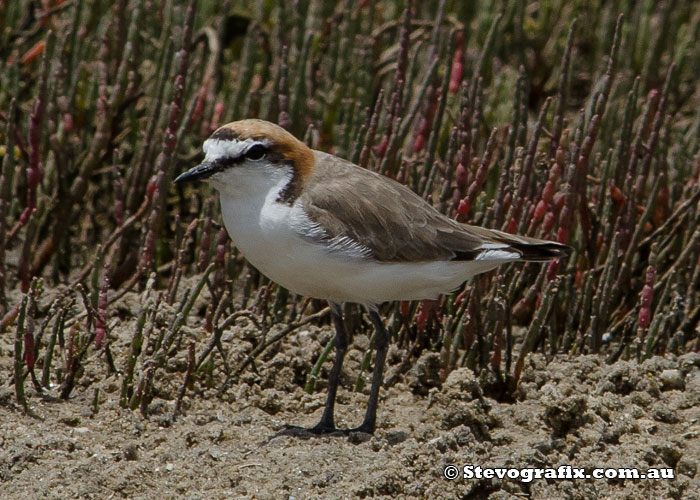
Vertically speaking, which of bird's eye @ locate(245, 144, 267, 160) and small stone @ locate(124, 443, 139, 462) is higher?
bird's eye @ locate(245, 144, 267, 160)

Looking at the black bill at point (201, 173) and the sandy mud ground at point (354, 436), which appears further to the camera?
the black bill at point (201, 173)

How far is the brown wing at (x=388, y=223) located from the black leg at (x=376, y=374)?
1.06 ft

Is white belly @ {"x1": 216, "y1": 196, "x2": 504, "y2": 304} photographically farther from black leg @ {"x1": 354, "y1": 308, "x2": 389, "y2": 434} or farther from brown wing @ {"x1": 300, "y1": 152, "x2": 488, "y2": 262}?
black leg @ {"x1": 354, "y1": 308, "x2": 389, "y2": 434}

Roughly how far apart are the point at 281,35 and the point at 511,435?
3110 millimetres

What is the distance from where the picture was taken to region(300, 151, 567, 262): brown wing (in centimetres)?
396

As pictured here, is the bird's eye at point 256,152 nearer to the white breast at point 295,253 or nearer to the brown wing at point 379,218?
the white breast at point 295,253

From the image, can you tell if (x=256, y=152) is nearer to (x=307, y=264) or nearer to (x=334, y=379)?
(x=307, y=264)

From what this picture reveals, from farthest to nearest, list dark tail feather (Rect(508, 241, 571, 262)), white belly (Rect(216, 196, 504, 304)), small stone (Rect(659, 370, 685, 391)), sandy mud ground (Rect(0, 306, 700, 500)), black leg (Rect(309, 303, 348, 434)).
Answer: small stone (Rect(659, 370, 685, 391)) < dark tail feather (Rect(508, 241, 571, 262)) < black leg (Rect(309, 303, 348, 434)) < white belly (Rect(216, 196, 504, 304)) < sandy mud ground (Rect(0, 306, 700, 500))

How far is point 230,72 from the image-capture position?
6.48m

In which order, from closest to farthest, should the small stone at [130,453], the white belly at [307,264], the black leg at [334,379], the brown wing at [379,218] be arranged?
the small stone at [130,453] → the white belly at [307,264] → the brown wing at [379,218] → the black leg at [334,379]

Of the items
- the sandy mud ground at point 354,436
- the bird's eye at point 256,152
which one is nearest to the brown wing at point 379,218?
the bird's eye at point 256,152

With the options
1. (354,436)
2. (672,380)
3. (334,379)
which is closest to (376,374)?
(334,379)

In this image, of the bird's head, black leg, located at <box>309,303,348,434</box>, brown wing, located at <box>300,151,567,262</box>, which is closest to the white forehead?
the bird's head

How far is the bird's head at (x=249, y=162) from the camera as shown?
3854 mm
